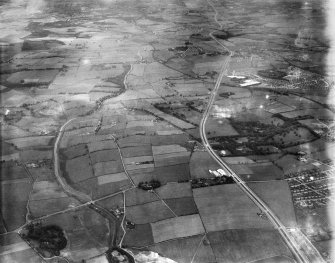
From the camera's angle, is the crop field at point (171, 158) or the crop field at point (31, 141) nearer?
the crop field at point (171, 158)

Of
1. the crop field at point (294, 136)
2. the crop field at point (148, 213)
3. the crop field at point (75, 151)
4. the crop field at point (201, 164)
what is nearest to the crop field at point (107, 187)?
the crop field at point (148, 213)

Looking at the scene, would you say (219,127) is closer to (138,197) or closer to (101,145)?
(101,145)

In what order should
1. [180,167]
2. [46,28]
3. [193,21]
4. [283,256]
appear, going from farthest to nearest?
1. [193,21]
2. [46,28]
3. [180,167]
4. [283,256]

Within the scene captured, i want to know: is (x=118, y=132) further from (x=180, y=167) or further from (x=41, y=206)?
(x=41, y=206)

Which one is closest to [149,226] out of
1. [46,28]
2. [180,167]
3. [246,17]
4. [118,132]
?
[180,167]

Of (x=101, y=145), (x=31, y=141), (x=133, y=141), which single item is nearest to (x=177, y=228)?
(x=133, y=141)

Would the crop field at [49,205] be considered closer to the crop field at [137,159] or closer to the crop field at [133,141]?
the crop field at [137,159]
